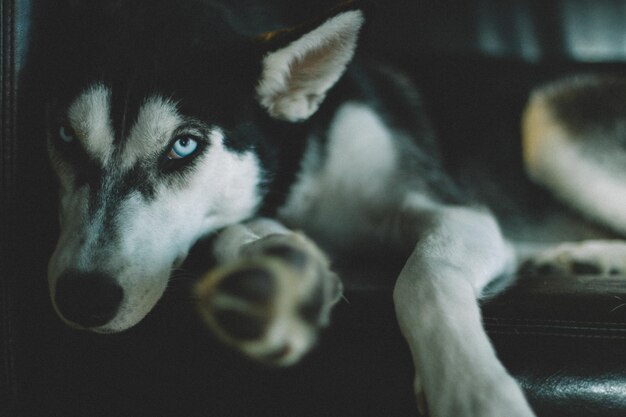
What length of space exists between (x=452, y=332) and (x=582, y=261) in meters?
0.63

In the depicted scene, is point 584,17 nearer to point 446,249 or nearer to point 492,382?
point 446,249

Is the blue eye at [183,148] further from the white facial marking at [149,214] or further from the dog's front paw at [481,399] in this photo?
the dog's front paw at [481,399]

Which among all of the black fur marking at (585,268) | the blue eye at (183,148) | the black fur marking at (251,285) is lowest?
the black fur marking at (585,268)

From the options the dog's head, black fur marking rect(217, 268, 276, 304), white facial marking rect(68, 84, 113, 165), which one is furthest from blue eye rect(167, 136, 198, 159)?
black fur marking rect(217, 268, 276, 304)

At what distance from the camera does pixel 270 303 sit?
644 mm

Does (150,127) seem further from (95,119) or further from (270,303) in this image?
(270,303)

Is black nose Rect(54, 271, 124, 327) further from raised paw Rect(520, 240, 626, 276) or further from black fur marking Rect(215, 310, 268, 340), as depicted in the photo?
raised paw Rect(520, 240, 626, 276)

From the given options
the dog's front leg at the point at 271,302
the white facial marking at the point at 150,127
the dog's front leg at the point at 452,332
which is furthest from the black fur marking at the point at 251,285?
the white facial marking at the point at 150,127

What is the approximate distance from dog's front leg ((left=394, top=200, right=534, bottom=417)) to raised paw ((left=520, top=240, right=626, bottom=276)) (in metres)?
0.26

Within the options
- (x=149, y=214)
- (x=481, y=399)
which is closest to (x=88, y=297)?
(x=149, y=214)

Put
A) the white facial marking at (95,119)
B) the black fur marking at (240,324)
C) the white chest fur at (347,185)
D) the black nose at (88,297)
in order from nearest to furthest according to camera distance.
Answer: the black fur marking at (240,324) < the black nose at (88,297) < the white facial marking at (95,119) < the white chest fur at (347,185)

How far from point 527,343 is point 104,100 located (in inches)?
31.6

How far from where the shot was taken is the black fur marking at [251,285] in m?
0.65

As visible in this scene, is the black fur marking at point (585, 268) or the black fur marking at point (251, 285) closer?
the black fur marking at point (251, 285)
